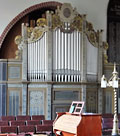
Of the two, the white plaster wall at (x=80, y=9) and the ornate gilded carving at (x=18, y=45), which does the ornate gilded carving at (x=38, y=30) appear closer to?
the ornate gilded carving at (x=18, y=45)

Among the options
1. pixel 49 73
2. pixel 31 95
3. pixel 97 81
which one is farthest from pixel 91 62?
pixel 31 95

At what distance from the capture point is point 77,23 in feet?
44.4

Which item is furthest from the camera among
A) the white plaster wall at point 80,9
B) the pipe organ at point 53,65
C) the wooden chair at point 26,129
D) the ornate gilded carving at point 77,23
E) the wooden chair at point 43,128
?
the white plaster wall at point 80,9

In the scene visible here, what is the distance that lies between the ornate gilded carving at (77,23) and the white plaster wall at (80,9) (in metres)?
1.08

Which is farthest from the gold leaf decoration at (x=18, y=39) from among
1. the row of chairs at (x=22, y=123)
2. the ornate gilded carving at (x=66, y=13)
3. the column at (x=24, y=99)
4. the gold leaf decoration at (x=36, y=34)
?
the row of chairs at (x=22, y=123)

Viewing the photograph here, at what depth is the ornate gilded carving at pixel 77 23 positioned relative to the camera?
44.1 feet

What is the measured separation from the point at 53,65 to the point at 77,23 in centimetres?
188

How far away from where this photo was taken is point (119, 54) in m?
15.2

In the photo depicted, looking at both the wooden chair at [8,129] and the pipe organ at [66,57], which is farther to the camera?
the pipe organ at [66,57]

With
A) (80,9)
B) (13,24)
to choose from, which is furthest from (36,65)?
(80,9)

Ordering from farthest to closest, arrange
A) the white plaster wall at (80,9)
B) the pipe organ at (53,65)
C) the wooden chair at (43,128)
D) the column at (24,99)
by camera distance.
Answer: the white plaster wall at (80,9), the pipe organ at (53,65), the column at (24,99), the wooden chair at (43,128)

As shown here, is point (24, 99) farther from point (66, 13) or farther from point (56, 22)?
point (66, 13)

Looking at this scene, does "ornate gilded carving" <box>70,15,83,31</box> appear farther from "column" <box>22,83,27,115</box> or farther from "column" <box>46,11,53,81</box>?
"column" <box>22,83,27,115</box>

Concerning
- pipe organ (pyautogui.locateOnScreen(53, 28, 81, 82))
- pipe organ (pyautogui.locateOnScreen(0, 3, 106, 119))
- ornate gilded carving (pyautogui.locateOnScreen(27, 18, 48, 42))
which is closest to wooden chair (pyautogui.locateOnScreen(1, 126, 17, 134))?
pipe organ (pyautogui.locateOnScreen(0, 3, 106, 119))
